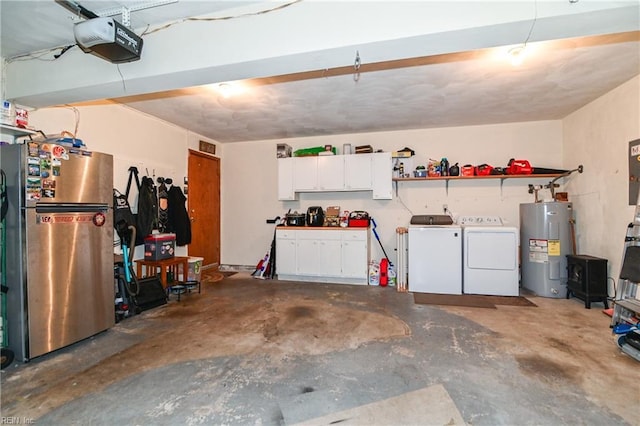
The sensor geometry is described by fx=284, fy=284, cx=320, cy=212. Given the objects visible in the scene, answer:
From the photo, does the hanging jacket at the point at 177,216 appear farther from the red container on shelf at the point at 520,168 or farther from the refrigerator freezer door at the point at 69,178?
the red container on shelf at the point at 520,168

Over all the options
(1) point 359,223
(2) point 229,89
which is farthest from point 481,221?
(2) point 229,89

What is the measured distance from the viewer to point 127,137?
3967 mm

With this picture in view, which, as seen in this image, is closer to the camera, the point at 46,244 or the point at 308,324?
the point at 46,244

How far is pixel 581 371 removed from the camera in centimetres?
Answer: 217

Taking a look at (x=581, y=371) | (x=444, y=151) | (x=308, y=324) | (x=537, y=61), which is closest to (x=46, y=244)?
(x=308, y=324)

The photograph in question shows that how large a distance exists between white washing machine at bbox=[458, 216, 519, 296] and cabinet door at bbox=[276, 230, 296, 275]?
271 cm

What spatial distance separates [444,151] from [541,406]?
401 cm

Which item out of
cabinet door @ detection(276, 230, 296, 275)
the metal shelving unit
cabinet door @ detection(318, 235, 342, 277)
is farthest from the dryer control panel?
cabinet door @ detection(276, 230, 296, 275)

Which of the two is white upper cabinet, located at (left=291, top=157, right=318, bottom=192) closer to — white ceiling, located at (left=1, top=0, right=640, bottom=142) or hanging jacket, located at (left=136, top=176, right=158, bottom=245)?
white ceiling, located at (left=1, top=0, right=640, bottom=142)

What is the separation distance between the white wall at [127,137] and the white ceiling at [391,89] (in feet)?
0.74

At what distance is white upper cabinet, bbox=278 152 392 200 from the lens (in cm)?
484

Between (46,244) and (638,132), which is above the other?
(638,132)

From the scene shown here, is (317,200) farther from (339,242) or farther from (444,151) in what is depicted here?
(444,151)

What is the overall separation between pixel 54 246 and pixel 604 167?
20.2 ft
